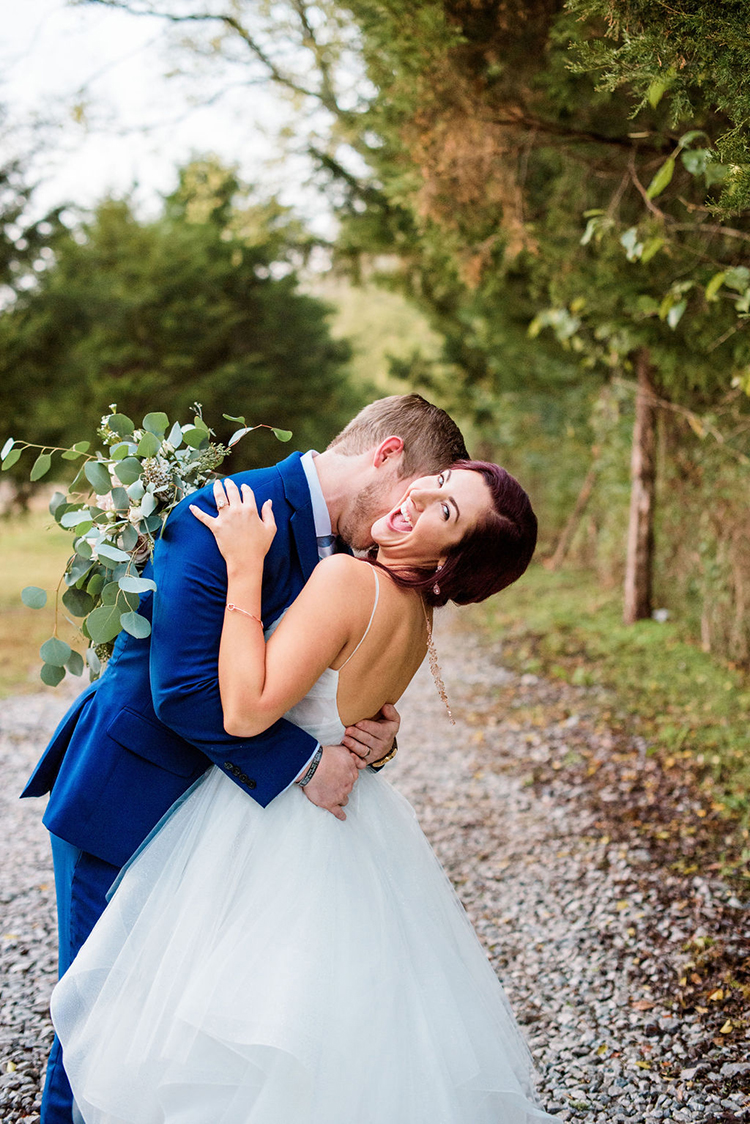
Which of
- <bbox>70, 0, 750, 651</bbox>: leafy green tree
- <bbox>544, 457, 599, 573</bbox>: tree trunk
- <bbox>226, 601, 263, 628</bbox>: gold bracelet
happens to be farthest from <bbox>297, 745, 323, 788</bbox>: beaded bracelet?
<bbox>544, 457, 599, 573</bbox>: tree trunk

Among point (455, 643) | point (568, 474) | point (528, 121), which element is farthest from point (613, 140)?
point (568, 474)

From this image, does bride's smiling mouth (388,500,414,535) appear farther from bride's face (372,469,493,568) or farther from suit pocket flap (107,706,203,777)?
suit pocket flap (107,706,203,777)

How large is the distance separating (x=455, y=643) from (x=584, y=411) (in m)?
3.83

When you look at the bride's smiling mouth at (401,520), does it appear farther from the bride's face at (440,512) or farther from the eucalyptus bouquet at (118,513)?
the eucalyptus bouquet at (118,513)

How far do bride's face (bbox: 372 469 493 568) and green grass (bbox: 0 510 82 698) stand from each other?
101cm

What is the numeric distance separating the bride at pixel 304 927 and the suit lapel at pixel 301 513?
0.30 feet

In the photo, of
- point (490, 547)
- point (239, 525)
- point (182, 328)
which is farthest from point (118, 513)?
point (182, 328)

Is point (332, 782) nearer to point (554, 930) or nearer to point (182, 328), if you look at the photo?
point (554, 930)

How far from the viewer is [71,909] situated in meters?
2.23

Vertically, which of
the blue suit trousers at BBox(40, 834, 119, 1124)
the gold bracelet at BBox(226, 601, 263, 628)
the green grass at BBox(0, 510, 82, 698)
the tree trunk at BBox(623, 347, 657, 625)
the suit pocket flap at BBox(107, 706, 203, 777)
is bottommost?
the green grass at BBox(0, 510, 82, 698)

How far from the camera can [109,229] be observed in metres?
15.3

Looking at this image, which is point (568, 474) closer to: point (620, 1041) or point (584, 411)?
point (584, 411)

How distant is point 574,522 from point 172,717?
10.8m

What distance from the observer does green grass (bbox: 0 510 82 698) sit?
29.5ft
